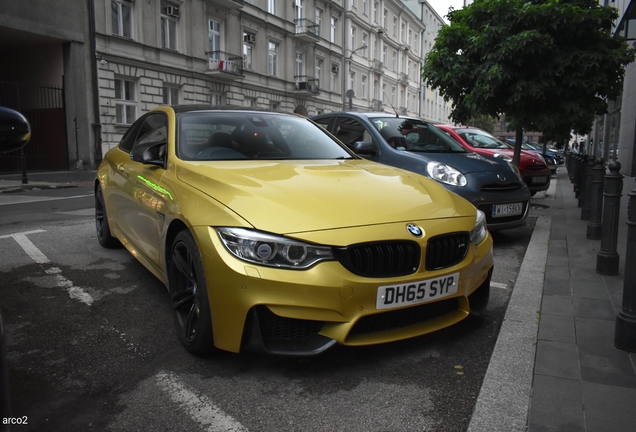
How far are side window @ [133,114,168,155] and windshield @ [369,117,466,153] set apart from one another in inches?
116

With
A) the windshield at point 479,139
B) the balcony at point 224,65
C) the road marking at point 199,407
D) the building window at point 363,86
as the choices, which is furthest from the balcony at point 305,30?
the road marking at point 199,407

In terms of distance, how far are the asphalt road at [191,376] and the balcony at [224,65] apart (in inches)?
864

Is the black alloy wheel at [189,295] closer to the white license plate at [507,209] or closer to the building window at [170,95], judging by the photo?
the white license plate at [507,209]

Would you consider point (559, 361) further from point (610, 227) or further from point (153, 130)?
point (153, 130)

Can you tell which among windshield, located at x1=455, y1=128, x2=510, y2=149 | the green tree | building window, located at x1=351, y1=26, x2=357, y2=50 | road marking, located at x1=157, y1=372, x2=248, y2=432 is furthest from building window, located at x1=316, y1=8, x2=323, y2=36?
road marking, located at x1=157, y1=372, x2=248, y2=432

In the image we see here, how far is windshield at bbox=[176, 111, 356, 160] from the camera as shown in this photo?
3.83 metres

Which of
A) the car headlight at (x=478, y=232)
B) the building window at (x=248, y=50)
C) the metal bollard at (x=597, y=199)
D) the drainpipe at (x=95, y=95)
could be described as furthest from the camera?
the building window at (x=248, y=50)

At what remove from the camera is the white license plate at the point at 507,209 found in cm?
593

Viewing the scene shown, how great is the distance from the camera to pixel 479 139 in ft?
36.2

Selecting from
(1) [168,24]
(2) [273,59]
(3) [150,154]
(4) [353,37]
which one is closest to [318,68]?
(2) [273,59]

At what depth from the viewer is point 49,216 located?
26.0 ft

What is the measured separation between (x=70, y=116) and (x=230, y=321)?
19275mm

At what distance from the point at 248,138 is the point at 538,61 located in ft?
20.5

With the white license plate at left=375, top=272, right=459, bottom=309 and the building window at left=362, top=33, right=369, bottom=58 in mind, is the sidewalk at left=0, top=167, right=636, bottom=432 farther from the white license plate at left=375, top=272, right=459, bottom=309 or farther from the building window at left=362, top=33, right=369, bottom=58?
the building window at left=362, top=33, right=369, bottom=58
